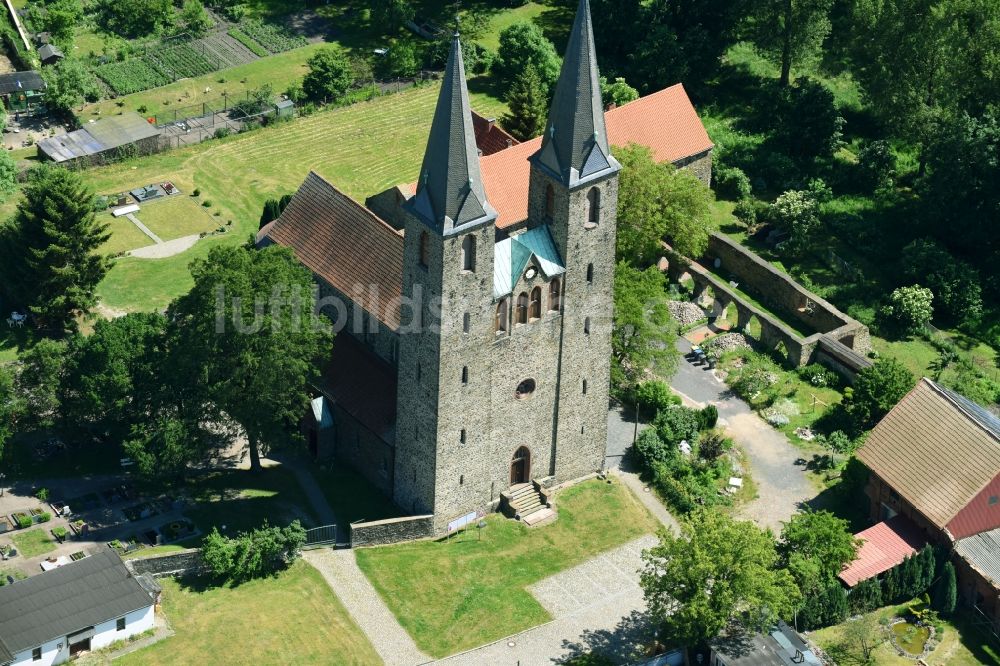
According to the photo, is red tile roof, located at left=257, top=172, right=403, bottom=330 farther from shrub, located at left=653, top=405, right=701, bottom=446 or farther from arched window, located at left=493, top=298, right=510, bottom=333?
shrub, located at left=653, top=405, right=701, bottom=446

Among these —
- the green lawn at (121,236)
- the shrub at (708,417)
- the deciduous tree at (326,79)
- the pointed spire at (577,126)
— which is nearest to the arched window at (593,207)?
the pointed spire at (577,126)

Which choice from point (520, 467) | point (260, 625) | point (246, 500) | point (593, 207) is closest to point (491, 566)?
point (520, 467)

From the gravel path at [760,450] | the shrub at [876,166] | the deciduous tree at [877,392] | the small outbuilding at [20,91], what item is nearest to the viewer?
the gravel path at [760,450]

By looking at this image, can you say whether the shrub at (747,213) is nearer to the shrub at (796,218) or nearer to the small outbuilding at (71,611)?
the shrub at (796,218)

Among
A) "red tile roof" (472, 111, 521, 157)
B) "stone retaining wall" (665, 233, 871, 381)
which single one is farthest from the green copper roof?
"red tile roof" (472, 111, 521, 157)

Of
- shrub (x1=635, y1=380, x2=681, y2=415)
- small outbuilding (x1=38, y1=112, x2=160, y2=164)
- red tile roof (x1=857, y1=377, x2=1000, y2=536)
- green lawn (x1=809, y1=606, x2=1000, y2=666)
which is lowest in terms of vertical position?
green lawn (x1=809, y1=606, x2=1000, y2=666)

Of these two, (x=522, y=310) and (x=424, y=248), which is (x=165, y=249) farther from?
(x=424, y=248)

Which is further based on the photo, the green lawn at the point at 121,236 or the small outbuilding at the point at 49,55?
the small outbuilding at the point at 49,55

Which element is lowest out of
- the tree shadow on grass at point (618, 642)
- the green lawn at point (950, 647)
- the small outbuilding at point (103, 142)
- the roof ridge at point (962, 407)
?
the green lawn at point (950, 647)
